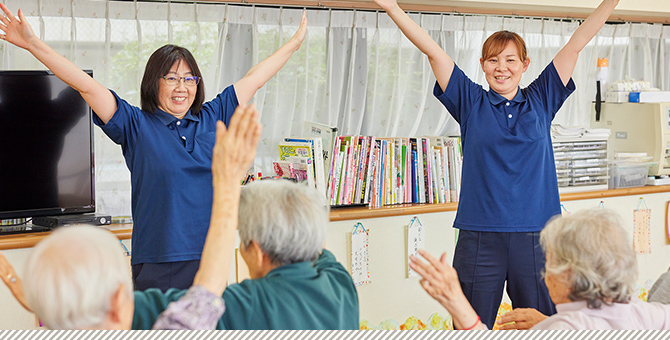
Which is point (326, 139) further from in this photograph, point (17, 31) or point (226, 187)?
point (226, 187)

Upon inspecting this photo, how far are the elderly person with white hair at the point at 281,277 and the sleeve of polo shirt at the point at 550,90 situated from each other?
1.18 m

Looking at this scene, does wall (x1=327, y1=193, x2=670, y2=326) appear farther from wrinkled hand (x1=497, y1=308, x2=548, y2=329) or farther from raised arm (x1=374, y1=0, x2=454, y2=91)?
wrinkled hand (x1=497, y1=308, x2=548, y2=329)

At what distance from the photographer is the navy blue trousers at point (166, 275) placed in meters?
1.81

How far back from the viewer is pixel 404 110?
329 cm

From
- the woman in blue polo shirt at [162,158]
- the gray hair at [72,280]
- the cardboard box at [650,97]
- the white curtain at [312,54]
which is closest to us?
the gray hair at [72,280]

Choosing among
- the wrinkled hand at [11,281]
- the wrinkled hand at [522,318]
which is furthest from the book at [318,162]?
the wrinkled hand at [11,281]

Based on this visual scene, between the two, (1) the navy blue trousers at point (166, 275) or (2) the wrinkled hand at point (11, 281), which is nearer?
(2) the wrinkled hand at point (11, 281)

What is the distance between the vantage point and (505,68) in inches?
82.3

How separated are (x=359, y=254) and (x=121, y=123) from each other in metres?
1.24

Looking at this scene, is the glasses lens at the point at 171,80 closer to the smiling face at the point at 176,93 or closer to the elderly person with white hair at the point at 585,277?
the smiling face at the point at 176,93

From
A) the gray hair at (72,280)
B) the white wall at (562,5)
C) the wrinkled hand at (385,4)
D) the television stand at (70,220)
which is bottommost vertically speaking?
the television stand at (70,220)

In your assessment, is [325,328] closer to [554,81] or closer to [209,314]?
[209,314]

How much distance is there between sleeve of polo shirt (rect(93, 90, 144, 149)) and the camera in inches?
71.5

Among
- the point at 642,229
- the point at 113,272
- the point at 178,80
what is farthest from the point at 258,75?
the point at 642,229
